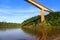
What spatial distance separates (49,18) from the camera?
125 ft

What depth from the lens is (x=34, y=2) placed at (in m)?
12.6

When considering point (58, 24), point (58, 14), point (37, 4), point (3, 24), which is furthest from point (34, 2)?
point (3, 24)

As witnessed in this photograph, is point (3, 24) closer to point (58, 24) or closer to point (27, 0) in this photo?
point (58, 24)

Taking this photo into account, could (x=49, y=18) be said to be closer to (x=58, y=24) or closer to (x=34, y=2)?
(x=58, y=24)

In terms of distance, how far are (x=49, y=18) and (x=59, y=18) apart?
2085mm

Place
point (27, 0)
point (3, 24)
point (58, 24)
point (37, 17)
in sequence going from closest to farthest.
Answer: point (27, 0) < point (58, 24) < point (37, 17) < point (3, 24)

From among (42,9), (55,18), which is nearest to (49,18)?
(55,18)

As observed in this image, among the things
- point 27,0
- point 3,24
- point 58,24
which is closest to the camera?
point 27,0

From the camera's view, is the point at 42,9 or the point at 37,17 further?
the point at 37,17

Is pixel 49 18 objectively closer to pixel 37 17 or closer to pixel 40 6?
pixel 37 17

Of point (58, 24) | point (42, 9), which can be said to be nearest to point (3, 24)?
point (58, 24)

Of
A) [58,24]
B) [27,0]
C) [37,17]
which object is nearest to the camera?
[27,0]

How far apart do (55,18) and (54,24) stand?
2369 mm

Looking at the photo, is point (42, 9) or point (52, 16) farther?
point (52, 16)
